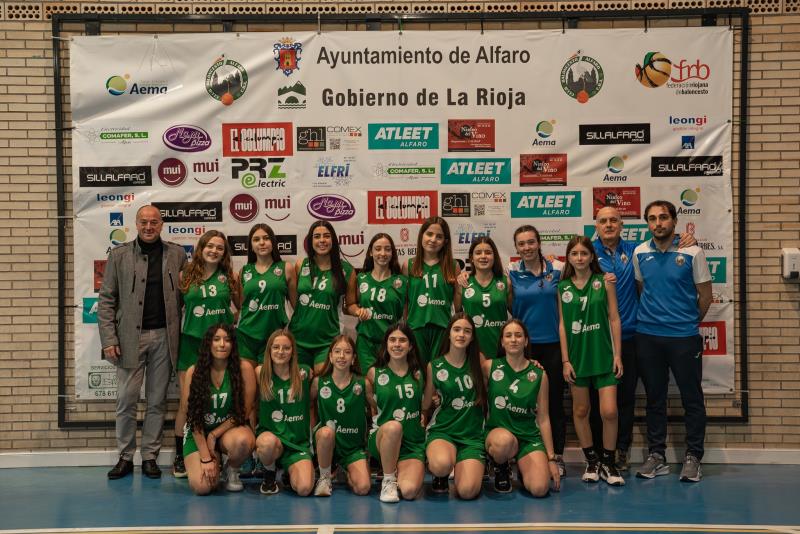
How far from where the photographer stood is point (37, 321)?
766cm

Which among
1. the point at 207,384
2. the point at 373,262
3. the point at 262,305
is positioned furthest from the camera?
the point at 373,262

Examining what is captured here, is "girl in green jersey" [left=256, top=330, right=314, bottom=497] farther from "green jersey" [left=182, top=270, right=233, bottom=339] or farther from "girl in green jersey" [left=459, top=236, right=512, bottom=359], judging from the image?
"girl in green jersey" [left=459, top=236, right=512, bottom=359]

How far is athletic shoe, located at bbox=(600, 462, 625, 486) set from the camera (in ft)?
21.8

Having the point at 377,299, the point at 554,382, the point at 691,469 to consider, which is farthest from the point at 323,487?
the point at 691,469

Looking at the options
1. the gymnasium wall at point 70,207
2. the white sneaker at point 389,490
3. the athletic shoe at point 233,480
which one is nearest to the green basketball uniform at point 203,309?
the athletic shoe at point 233,480

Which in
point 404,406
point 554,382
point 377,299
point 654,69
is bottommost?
point 404,406

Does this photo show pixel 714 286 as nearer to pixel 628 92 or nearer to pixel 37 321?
pixel 628 92

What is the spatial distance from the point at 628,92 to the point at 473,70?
1.43 meters

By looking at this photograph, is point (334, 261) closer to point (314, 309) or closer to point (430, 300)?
point (314, 309)

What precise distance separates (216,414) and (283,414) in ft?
1.74

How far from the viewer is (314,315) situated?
7004mm

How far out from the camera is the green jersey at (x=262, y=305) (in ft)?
22.9

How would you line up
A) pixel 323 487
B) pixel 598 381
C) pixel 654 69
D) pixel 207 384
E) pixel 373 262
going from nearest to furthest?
pixel 323 487
pixel 207 384
pixel 598 381
pixel 373 262
pixel 654 69

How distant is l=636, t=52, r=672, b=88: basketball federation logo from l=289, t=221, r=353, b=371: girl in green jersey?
3188 mm
